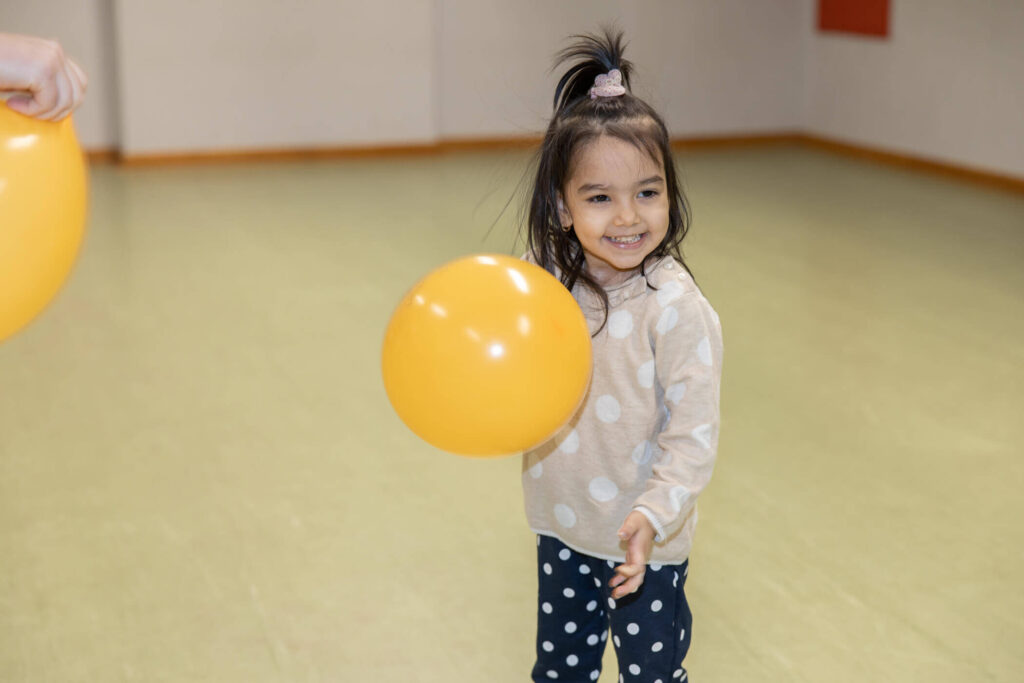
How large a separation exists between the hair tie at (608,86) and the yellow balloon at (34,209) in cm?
55

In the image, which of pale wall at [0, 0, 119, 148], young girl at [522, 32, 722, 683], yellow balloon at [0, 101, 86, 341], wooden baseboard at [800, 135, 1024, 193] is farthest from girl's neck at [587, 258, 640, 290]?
pale wall at [0, 0, 119, 148]

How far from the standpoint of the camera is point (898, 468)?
8.91 feet

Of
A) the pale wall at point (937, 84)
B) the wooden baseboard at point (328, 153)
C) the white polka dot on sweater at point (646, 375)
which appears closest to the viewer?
the white polka dot on sweater at point (646, 375)

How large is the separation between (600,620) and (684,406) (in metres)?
0.37

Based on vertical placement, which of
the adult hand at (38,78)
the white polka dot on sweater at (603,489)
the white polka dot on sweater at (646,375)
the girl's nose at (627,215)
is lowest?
the white polka dot on sweater at (603,489)

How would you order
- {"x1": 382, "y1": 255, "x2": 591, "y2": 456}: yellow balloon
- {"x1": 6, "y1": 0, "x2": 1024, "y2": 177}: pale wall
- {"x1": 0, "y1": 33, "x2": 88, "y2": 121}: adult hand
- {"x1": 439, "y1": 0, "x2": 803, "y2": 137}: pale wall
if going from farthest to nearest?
{"x1": 439, "y1": 0, "x2": 803, "y2": 137}: pale wall < {"x1": 6, "y1": 0, "x2": 1024, "y2": 177}: pale wall < {"x1": 382, "y1": 255, "x2": 591, "y2": 456}: yellow balloon < {"x1": 0, "y1": 33, "x2": 88, "y2": 121}: adult hand

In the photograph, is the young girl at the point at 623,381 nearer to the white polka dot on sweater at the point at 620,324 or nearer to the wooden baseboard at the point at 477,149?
the white polka dot on sweater at the point at 620,324

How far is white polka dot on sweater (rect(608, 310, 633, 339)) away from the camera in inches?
52.6

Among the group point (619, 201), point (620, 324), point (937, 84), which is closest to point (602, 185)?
point (619, 201)

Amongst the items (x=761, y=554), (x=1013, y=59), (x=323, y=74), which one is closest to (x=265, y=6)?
(x=323, y=74)

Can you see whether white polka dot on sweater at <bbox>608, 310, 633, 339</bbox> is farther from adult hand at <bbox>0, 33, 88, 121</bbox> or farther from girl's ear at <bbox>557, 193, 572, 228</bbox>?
adult hand at <bbox>0, 33, 88, 121</bbox>

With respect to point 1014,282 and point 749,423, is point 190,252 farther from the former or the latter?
point 1014,282

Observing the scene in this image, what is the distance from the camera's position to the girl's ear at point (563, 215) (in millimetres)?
1367

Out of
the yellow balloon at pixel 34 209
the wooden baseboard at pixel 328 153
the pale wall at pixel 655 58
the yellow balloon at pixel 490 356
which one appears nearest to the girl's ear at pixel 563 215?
the yellow balloon at pixel 490 356
